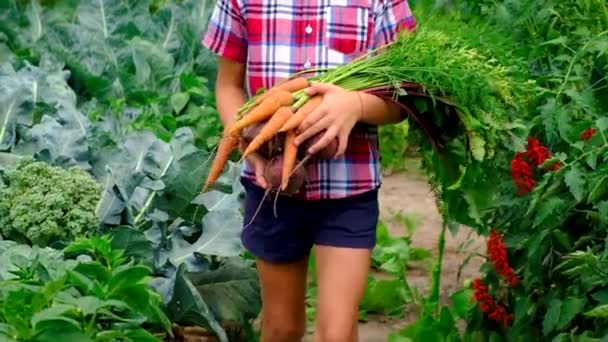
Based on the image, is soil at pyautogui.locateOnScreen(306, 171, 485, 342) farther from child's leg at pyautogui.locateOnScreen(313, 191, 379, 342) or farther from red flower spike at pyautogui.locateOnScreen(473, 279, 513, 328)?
child's leg at pyautogui.locateOnScreen(313, 191, 379, 342)

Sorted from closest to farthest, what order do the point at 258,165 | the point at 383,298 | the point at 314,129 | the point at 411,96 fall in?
the point at 314,129, the point at 258,165, the point at 411,96, the point at 383,298

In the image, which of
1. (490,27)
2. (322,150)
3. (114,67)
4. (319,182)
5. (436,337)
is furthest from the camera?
(114,67)

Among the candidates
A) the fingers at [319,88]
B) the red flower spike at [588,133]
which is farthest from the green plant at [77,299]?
the red flower spike at [588,133]

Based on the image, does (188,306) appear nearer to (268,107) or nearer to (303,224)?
(303,224)

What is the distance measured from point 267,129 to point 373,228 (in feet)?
1.68

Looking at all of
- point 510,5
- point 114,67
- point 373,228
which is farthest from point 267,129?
point 114,67

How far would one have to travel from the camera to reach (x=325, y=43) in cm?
407

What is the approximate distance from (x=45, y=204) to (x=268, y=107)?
1452 mm

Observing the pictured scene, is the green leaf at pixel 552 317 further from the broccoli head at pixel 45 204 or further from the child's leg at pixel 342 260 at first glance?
the broccoli head at pixel 45 204

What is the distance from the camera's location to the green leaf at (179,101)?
23.5ft

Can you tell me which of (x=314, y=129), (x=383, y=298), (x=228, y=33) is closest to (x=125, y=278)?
(x=314, y=129)

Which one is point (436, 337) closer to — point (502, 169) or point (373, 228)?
point (502, 169)

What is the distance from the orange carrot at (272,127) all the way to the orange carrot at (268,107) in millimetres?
22

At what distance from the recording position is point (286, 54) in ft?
13.4
